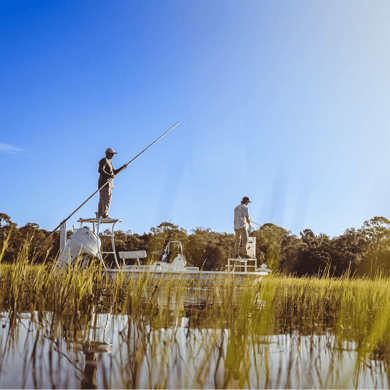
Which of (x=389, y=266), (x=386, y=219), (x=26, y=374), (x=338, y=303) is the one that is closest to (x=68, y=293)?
(x=26, y=374)

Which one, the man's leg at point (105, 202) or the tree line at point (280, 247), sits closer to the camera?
the man's leg at point (105, 202)

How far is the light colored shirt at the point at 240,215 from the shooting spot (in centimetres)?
1266

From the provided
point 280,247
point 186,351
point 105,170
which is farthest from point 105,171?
point 280,247

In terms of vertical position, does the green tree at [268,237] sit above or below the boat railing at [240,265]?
above

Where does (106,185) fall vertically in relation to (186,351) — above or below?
above

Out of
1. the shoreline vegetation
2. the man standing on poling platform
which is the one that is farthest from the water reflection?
the man standing on poling platform

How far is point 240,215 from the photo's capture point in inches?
500

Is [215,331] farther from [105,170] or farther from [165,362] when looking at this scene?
[105,170]

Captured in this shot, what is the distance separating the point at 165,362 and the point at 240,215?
9756 mm

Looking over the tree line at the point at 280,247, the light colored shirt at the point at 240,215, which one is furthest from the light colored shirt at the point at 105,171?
the tree line at the point at 280,247

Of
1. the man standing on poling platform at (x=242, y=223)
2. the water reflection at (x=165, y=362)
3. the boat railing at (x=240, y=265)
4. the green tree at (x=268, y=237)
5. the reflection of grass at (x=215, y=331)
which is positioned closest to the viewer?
the water reflection at (x=165, y=362)

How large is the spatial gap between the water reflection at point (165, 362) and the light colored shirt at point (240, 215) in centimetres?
844

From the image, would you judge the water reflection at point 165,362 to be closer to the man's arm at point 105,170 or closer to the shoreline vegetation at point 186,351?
the shoreline vegetation at point 186,351

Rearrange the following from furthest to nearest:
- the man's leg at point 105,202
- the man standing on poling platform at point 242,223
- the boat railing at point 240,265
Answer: the man standing on poling platform at point 242,223 → the boat railing at point 240,265 → the man's leg at point 105,202
